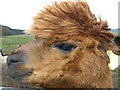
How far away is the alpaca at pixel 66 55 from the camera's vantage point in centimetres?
93

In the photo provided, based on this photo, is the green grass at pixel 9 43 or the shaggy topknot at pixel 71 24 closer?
the shaggy topknot at pixel 71 24

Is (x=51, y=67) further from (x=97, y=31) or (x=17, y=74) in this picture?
(x=97, y=31)

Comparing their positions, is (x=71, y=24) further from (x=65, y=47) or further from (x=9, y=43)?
(x=9, y=43)

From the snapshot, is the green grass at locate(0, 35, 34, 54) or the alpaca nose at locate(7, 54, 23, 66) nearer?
the alpaca nose at locate(7, 54, 23, 66)

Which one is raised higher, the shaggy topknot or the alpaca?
the shaggy topknot

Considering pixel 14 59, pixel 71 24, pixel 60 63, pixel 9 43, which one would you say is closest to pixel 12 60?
pixel 14 59

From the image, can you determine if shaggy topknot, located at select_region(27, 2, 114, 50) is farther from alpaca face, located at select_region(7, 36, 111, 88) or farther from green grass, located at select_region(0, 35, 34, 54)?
green grass, located at select_region(0, 35, 34, 54)

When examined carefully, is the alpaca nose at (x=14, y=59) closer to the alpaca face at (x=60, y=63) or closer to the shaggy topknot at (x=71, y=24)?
the alpaca face at (x=60, y=63)

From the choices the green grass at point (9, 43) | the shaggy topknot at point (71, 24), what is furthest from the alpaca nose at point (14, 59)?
the green grass at point (9, 43)

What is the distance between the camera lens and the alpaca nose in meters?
0.88

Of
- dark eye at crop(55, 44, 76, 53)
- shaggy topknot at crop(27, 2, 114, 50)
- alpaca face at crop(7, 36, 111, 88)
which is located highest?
shaggy topknot at crop(27, 2, 114, 50)

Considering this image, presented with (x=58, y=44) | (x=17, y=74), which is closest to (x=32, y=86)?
(x=17, y=74)

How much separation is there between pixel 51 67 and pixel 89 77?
0.60 feet

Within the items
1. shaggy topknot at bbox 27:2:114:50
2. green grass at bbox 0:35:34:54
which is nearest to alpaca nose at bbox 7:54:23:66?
shaggy topknot at bbox 27:2:114:50
